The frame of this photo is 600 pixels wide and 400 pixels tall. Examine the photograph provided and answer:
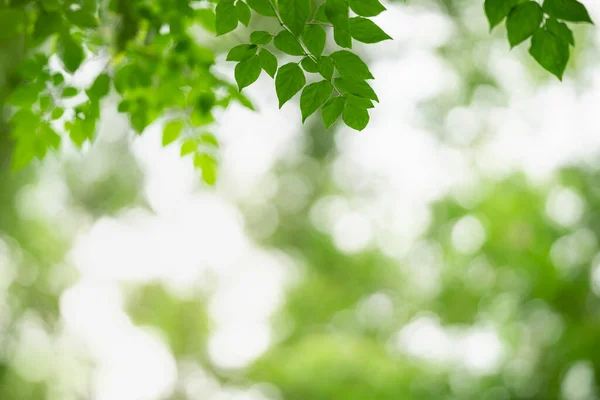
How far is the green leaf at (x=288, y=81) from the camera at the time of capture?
100cm

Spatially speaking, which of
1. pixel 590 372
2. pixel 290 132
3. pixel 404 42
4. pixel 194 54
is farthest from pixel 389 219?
pixel 194 54

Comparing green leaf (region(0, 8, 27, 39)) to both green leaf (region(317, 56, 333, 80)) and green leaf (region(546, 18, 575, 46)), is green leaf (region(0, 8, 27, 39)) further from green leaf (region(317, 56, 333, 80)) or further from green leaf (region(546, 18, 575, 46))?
green leaf (region(546, 18, 575, 46))

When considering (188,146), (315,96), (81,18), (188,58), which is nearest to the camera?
(315,96)

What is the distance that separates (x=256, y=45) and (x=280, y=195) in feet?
28.0

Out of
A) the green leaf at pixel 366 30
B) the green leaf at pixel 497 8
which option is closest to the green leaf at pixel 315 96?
the green leaf at pixel 366 30

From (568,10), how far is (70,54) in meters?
1.03

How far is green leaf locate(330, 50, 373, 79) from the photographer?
989mm

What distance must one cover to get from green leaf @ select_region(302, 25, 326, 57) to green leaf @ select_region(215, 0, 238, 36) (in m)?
0.14

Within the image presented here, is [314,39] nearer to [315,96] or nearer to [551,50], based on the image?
[315,96]

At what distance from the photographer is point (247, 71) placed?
1.03 metres

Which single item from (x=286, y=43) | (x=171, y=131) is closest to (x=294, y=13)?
(x=286, y=43)

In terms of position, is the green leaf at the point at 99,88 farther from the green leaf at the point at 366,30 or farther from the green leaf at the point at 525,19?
the green leaf at the point at 525,19

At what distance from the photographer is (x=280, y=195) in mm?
9555

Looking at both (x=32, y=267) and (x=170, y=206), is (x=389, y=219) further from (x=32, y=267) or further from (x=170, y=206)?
(x=32, y=267)
